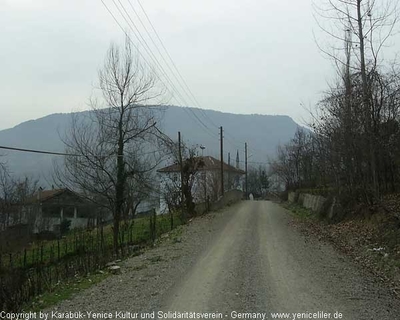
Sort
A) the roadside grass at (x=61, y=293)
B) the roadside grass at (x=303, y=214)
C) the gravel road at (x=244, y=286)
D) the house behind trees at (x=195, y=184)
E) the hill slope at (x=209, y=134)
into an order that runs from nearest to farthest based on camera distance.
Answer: the gravel road at (x=244, y=286) → the roadside grass at (x=61, y=293) → the roadside grass at (x=303, y=214) → the house behind trees at (x=195, y=184) → the hill slope at (x=209, y=134)

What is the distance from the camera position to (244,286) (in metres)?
9.28

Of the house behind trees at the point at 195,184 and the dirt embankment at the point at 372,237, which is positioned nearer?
the dirt embankment at the point at 372,237

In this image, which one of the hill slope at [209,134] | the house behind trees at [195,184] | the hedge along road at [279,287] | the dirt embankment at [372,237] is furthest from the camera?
the hill slope at [209,134]

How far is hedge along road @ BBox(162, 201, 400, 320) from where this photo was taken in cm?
→ 740

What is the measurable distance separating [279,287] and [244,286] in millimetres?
673

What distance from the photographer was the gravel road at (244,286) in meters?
7.51

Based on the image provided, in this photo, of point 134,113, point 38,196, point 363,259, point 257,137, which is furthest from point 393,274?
point 257,137

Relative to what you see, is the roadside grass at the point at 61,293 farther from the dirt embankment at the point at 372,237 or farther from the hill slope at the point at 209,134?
the hill slope at the point at 209,134

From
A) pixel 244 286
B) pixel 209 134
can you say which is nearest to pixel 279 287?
pixel 244 286

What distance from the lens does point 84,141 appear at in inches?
1050

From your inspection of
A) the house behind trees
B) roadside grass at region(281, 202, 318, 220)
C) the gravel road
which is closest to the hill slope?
the house behind trees

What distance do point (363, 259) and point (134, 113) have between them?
16352mm

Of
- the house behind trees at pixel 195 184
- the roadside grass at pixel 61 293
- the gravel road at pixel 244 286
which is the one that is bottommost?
the roadside grass at pixel 61 293

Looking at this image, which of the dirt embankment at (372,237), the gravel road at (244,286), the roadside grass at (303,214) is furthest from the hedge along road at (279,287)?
the roadside grass at (303,214)
